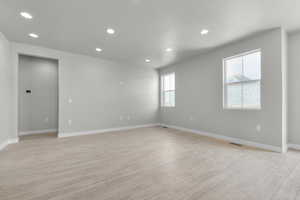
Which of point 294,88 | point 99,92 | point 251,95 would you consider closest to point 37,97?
point 99,92

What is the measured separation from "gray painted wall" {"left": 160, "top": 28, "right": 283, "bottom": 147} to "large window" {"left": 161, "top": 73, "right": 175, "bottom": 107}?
0.94 ft

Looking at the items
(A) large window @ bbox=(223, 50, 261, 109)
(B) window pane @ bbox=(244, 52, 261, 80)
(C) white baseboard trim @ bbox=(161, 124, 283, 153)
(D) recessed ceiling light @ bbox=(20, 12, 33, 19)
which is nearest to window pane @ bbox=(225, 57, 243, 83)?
(A) large window @ bbox=(223, 50, 261, 109)

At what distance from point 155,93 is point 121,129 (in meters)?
2.49

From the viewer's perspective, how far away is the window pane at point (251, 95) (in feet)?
11.2

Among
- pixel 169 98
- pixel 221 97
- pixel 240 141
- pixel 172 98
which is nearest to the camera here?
pixel 240 141

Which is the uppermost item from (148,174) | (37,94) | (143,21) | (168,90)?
(143,21)

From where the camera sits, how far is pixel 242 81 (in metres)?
3.75

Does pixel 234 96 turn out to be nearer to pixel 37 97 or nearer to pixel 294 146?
pixel 294 146

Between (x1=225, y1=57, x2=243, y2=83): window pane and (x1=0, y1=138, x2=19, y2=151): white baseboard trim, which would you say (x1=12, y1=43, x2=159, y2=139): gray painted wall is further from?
(x1=225, y1=57, x2=243, y2=83): window pane

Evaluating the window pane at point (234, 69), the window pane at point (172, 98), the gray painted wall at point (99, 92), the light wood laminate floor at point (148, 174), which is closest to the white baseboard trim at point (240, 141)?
the light wood laminate floor at point (148, 174)

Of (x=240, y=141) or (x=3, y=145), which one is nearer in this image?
(x=3, y=145)

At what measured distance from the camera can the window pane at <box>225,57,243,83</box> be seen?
12.6ft

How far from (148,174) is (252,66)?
12.7 ft

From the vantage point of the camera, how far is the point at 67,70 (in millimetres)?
4586
